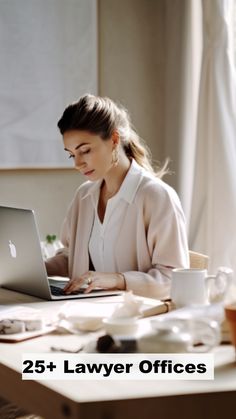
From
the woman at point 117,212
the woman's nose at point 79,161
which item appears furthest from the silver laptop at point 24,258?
the woman's nose at point 79,161

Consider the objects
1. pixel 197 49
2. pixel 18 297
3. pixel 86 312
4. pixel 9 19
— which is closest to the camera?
pixel 86 312

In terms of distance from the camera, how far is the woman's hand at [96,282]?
2.25 metres

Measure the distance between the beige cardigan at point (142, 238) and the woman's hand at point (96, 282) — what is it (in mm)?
29

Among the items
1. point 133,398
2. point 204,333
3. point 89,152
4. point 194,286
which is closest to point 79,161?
point 89,152

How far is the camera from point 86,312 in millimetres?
1880

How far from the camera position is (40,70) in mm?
3898

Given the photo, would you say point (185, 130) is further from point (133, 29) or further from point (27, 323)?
point (27, 323)

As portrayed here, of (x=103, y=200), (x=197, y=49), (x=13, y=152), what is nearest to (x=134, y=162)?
(x=103, y=200)

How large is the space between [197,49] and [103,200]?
5.41ft

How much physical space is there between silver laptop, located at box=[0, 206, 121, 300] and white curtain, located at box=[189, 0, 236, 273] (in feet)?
5.39

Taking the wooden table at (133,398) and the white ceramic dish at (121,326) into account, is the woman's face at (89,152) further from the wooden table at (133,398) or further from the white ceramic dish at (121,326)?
the wooden table at (133,398)

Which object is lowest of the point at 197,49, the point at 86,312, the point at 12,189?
the point at 12,189

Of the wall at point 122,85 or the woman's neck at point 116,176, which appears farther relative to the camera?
the wall at point 122,85

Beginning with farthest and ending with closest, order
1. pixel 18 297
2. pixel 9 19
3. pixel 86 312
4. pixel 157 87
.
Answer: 1. pixel 157 87
2. pixel 9 19
3. pixel 18 297
4. pixel 86 312
